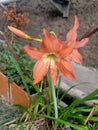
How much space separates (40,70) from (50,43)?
0.14 m

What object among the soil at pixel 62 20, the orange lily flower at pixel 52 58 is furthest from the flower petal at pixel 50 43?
the soil at pixel 62 20

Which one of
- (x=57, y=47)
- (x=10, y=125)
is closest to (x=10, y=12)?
(x=10, y=125)

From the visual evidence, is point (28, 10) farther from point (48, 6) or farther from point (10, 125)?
point (10, 125)

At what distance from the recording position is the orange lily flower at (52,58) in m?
1.52

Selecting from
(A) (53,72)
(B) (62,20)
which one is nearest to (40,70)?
(A) (53,72)

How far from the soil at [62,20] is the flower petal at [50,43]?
2217 millimetres

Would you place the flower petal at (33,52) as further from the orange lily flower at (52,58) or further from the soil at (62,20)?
the soil at (62,20)

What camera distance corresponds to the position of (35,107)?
2227 millimetres

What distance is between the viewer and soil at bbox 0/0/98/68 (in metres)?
3.87

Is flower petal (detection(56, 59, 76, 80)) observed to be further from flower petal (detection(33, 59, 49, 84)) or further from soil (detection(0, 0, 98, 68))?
soil (detection(0, 0, 98, 68))

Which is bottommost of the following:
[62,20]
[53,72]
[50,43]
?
[53,72]

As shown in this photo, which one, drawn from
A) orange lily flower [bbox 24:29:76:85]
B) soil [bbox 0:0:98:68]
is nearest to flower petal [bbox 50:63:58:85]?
orange lily flower [bbox 24:29:76:85]

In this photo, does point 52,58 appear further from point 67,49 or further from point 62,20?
point 62,20

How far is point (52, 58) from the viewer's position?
5.20ft
